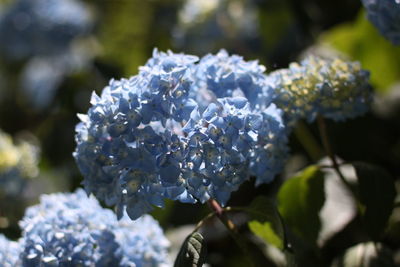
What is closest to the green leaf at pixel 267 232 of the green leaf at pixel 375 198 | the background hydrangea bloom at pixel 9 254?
the green leaf at pixel 375 198

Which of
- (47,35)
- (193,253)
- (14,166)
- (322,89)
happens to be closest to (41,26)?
(47,35)

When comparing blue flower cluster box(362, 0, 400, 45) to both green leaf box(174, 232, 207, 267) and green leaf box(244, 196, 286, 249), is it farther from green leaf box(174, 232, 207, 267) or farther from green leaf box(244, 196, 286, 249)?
green leaf box(174, 232, 207, 267)

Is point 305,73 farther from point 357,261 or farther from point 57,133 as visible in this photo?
point 57,133

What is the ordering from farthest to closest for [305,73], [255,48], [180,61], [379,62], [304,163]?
[255,48] < [379,62] < [304,163] < [305,73] < [180,61]

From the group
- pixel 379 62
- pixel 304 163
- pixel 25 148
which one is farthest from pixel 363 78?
pixel 25 148

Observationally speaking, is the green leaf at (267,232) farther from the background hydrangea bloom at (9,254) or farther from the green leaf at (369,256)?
the background hydrangea bloom at (9,254)

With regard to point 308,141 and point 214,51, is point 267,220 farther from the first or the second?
point 214,51
